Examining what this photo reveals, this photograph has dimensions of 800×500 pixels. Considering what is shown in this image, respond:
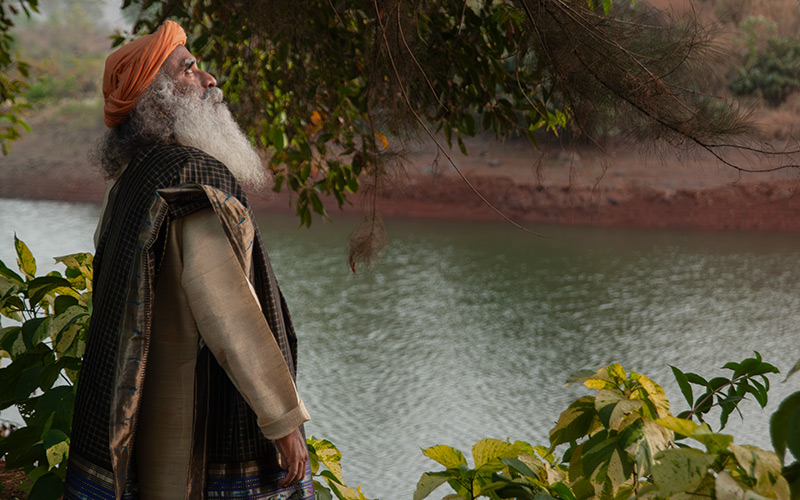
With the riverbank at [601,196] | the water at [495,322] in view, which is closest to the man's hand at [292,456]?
the water at [495,322]

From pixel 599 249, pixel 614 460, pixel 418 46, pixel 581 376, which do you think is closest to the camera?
pixel 614 460

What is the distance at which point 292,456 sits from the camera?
2.92 feet

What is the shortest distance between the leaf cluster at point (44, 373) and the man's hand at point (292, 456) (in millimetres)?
432

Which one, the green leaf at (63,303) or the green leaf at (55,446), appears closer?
the green leaf at (55,446)

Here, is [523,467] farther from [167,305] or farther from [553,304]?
[553,304]

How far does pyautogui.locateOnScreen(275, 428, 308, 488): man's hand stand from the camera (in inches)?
34.7

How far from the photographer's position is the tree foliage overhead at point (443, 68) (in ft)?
4.07

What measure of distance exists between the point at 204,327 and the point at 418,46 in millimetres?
867

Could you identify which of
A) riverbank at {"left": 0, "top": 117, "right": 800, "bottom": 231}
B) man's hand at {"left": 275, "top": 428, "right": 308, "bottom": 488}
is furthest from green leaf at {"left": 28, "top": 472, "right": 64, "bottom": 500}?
riverbank at {"left": 0, "top": 117, "right": 800, "bottom": 231}

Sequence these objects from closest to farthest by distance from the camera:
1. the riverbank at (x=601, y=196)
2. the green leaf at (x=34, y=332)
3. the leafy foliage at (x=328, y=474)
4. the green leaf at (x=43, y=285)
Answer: the leafy foliage at (x=328, y=474), the green leaf at (x=34, y=332), the green leaf at (x=43, y=285), the riverbank at (x=601, y=196)

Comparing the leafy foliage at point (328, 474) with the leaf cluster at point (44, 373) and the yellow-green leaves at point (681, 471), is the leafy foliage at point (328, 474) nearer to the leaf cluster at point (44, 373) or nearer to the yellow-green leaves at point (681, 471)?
the leaf cluster at point (44, 373)

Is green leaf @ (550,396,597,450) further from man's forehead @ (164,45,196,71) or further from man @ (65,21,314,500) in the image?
man's forehead @ (164,45,196,71)

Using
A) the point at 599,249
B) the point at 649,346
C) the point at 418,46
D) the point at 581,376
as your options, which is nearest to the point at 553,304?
the point at 649,346

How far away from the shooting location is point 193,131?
1020 mm
